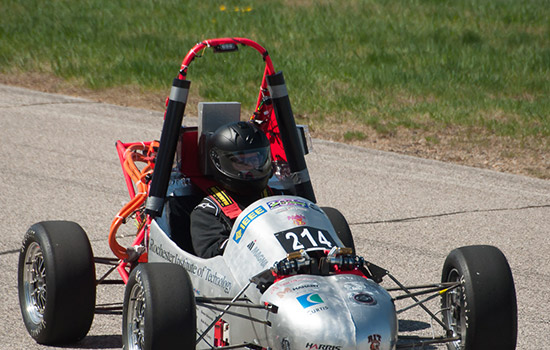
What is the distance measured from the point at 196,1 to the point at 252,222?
14767 millimetres

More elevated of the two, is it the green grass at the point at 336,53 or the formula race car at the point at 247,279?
the formula race car at the point at 247,279

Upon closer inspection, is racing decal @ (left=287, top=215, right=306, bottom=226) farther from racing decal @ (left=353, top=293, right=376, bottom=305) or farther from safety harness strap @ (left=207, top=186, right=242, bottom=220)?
racing decal @ (left=353, top=293, right=376, bottom=305)

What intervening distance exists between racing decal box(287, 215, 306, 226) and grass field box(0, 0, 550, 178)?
5944 mm

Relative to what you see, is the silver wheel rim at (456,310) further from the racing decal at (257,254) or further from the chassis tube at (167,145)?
the chassis tube at (167,145)

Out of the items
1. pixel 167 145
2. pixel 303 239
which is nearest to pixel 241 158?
pixel 167 145

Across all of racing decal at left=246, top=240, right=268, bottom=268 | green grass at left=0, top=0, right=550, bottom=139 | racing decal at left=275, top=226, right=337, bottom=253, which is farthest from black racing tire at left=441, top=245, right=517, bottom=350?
green grass at left=0, top=0, right=550, bottom=139

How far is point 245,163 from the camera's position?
491 cm

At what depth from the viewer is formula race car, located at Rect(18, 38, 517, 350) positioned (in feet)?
12.3

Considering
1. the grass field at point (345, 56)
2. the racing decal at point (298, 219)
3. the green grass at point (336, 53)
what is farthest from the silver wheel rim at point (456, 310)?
the green grass at point (336, 53)

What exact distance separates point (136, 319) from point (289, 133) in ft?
5.46

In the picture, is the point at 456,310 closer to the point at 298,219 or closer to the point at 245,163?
the point at 298,219

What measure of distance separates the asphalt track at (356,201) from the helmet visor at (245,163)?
4.04 feet

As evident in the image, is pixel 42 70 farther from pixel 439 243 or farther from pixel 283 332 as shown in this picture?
pixel 283 332

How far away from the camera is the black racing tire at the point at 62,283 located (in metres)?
4.63
